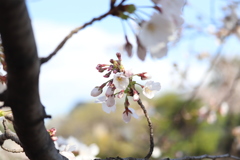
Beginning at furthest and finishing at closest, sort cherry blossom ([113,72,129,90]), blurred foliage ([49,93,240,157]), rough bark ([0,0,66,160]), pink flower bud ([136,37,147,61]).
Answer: blurred foliage ([49,93,240,157])
cherry blossom ([113,72,129,90])
pink flower bud ([136,37,147,61])
rough bark ([0,0,66,160])

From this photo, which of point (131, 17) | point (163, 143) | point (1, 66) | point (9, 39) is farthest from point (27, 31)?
point (163, 143)

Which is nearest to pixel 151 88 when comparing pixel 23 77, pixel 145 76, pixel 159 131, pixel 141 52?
pixel 145 76

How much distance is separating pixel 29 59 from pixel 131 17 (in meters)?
0.16

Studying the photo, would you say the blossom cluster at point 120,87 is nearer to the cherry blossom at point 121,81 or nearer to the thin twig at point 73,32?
the cherry blossom at point 121,81

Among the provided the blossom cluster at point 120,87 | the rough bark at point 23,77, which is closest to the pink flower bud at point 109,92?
the blossom cluster at point 120,87

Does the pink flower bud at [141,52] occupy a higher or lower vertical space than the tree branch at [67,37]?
lower

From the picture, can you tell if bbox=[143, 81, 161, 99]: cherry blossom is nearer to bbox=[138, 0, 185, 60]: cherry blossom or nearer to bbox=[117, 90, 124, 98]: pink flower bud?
bbox=[117, 90, 124, 98]: pink flower bud

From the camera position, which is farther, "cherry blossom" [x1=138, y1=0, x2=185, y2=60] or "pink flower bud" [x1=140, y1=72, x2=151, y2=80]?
"pink flower bud" [x1=140, y1=72, x2=151, y2=80]

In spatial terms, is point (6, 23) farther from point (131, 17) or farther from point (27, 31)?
point (131, 17)

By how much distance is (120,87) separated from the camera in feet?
2.38

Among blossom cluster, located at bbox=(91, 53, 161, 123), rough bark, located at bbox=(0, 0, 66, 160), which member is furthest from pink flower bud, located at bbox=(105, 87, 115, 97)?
rough bark, located at bbox=(0, 0, 66, 160)

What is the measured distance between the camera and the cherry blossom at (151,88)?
0.80 metres

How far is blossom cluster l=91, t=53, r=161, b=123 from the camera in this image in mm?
729

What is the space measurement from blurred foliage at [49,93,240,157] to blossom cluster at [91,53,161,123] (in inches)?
118
